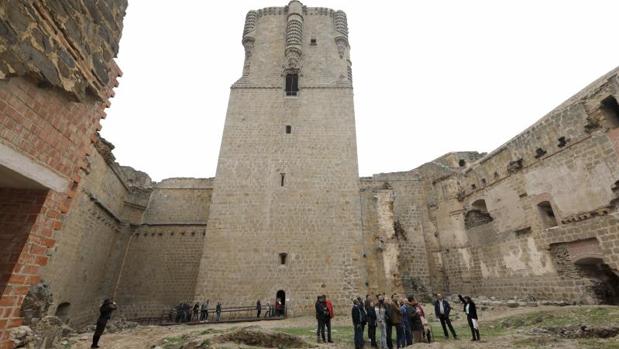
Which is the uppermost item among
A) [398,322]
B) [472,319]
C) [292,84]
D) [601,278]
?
[292,84]

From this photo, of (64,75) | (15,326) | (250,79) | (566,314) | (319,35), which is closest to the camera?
(15,326)

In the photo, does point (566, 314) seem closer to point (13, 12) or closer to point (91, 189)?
point (13, 12)

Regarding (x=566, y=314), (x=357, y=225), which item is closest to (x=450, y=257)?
(x=357, y=225)

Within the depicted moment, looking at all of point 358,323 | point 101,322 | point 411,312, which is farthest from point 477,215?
point 101,322

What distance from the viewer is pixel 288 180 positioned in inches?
566

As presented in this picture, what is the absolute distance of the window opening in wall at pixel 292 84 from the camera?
17.2 metres

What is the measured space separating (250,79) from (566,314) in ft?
57.0

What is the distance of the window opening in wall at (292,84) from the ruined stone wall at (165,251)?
8144 millimetres

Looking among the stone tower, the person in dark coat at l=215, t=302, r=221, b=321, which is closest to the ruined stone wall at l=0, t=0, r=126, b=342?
the person in dark coat at l=215, t=302, r=221, b=321

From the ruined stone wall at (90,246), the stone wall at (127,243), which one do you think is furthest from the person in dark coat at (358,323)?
the stone wall at (127,243)

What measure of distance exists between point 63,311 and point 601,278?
20652 mm

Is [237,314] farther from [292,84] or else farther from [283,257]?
[292,84]

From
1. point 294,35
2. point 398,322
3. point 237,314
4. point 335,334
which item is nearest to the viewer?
point 398,322

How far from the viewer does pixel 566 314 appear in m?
8.01
